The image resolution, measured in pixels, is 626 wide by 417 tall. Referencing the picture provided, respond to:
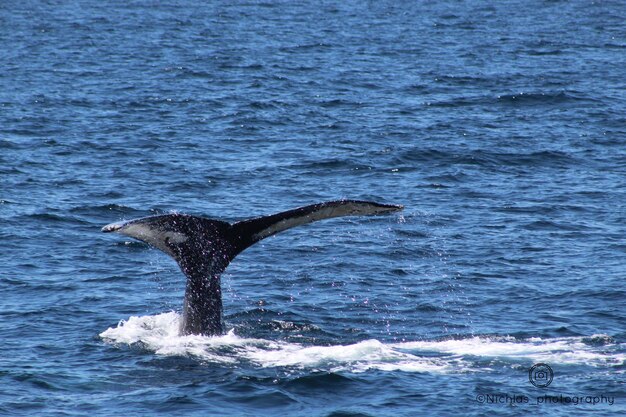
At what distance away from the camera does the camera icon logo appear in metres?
13.3

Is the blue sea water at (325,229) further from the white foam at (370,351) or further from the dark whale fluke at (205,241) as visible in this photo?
the dark whale fluke at (205,241)

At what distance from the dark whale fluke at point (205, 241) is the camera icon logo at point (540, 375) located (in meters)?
2.90

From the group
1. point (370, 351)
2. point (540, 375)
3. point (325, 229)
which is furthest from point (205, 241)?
point (325, 229)

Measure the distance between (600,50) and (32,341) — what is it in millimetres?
35240

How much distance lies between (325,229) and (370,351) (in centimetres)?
720

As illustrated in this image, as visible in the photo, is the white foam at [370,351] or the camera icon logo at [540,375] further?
the white foam at [370,351]

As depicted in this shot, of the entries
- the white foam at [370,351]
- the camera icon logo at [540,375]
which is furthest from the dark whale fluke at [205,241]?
the camera icon logo at [540,375]

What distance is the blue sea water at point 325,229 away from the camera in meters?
13.4

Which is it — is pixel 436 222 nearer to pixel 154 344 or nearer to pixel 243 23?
pixel 154 344

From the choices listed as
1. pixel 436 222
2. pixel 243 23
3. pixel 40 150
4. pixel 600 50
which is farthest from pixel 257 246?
pixel 243 23

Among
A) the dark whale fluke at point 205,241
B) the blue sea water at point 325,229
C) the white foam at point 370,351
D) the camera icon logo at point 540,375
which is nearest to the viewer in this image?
the dark whale fluke at point 205,241

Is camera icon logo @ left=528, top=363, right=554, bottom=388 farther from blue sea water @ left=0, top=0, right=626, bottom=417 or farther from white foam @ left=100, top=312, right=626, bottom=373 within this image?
white foam @ left=100, top=312, right=626, bottom=373

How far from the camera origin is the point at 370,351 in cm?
1442

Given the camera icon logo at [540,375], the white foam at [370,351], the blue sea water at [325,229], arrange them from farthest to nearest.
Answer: the white foam at [370,351] → the blue sea water at [325,229] → the camera icon logo at [540,375]
